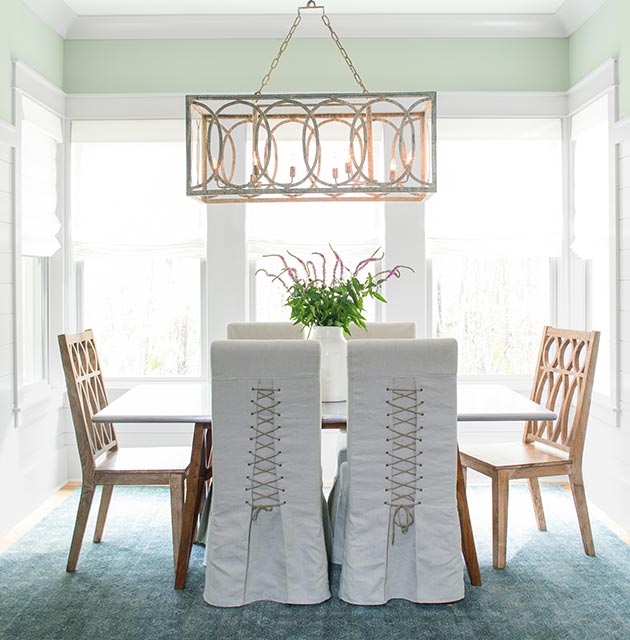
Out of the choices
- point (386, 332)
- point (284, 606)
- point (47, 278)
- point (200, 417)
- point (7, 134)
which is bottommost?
point (284, 606)

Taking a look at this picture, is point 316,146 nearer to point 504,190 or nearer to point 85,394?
point 85,394

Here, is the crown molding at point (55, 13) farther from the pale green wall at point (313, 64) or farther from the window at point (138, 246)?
the window at point (138, 246)

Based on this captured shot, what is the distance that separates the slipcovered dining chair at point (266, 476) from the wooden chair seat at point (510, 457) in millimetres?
902

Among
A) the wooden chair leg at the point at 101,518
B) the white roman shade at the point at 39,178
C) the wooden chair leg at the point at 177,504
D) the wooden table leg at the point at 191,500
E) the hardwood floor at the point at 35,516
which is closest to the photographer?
the wooden table leg at the point at 191,500

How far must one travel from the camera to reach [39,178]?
4098 millimetres

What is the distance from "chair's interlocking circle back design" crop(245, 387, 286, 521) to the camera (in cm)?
262

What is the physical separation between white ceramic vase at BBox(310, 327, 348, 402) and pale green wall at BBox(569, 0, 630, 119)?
6.12 ft

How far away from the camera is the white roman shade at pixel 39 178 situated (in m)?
3.90

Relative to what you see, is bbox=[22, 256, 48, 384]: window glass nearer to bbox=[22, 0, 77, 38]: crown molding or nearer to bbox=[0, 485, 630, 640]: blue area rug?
bbox=[0, 485, 630, 640]: blue area rug

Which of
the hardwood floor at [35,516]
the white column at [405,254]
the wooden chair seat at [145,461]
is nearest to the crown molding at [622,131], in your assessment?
the white column at [405,254]

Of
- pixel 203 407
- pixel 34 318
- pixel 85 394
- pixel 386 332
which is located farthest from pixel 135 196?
pixel 203 407

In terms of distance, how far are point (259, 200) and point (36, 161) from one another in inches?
66.4

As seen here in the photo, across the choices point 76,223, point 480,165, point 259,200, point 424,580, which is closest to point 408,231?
point 480,165

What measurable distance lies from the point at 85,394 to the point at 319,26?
259 centimetres
